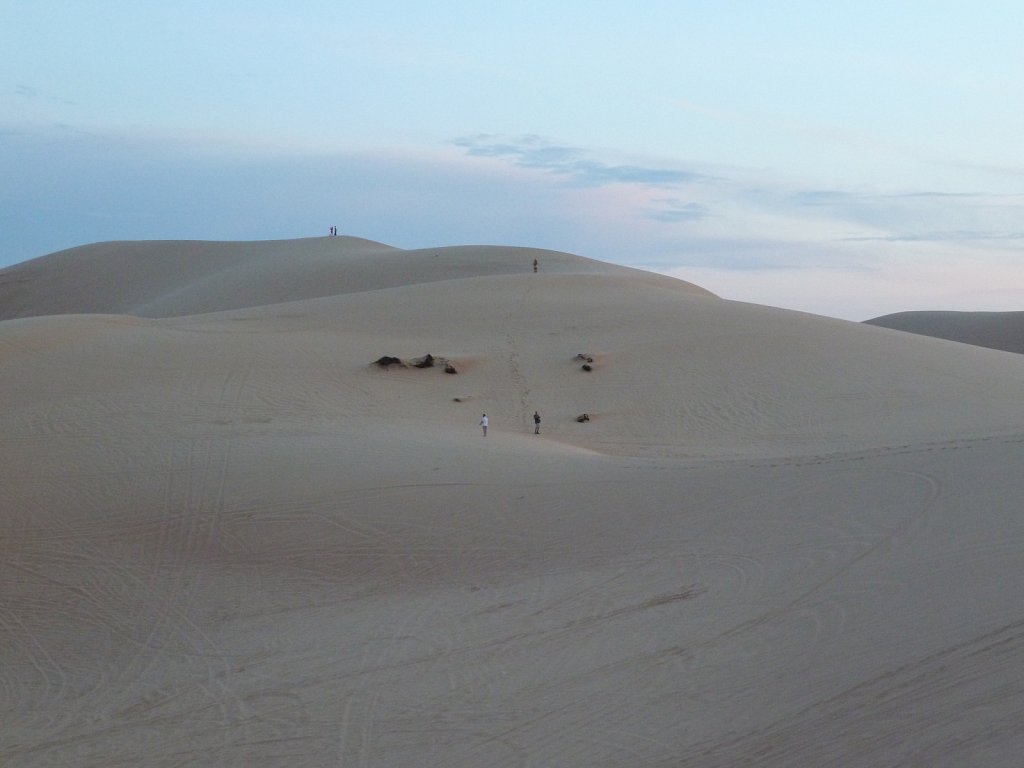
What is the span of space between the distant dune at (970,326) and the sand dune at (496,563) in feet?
185

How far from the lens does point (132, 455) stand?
1513 centimetres

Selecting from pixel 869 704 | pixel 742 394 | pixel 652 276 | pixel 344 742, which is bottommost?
pixel 344 742

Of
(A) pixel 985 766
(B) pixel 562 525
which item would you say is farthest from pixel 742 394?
(A) pixel 985 766

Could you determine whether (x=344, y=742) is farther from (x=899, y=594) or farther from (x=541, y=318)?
(x=541, y=318)

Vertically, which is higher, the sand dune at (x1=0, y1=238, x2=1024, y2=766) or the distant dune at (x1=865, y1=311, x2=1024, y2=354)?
the distant dune at (x1=865, y1=311, x2=1024, y2=354)

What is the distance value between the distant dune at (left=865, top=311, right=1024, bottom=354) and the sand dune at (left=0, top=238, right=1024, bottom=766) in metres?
56.3

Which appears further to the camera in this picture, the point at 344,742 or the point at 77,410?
the point at 77,410

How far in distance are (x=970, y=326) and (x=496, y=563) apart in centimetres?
7596

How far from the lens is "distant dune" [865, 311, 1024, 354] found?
74.4m

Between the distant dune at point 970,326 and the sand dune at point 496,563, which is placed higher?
the distant dune at point 970,326

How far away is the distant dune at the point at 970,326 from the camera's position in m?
74.4

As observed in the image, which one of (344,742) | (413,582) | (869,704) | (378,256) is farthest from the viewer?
(378,256)

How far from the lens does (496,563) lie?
1191cm

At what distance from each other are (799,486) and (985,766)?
273 inches
